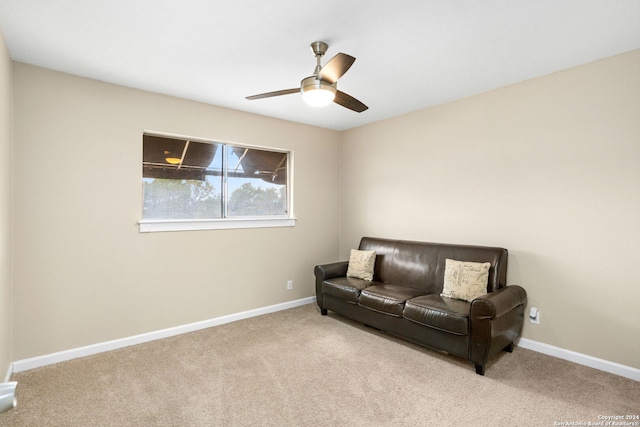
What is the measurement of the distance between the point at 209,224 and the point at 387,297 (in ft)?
6.86

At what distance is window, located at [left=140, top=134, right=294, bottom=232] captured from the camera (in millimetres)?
3471

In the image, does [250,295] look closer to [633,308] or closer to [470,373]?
[470,373]

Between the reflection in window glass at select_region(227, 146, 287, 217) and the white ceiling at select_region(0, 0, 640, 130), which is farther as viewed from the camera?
the reflection in window glass at select_region(227, 146, 287, 217)

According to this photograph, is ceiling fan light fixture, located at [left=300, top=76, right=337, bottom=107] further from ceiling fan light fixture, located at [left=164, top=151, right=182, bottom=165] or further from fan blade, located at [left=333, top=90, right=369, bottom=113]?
ceiling fan light fixture, located at [left=164, top=151, right=182, bottom=165]

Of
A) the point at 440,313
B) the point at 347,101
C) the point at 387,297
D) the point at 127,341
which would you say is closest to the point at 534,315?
the point at 440,313

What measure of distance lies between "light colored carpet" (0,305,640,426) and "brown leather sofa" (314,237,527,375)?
224mm

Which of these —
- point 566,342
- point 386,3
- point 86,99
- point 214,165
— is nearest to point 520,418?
point 566,342

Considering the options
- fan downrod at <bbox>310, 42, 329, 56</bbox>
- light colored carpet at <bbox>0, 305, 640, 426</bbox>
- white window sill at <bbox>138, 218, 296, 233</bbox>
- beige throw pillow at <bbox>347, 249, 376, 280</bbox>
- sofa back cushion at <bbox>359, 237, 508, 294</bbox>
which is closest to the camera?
light colored carpet at <bbox>0, 305, 640, 426</bbox>

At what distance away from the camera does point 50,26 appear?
218cm

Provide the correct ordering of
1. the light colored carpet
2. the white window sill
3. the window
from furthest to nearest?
the window, the white window sill, the light colored carpet

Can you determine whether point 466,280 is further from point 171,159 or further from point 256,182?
point 171,159

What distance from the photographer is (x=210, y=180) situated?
12.7ft

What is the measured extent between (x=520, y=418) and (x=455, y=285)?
122 centimetres

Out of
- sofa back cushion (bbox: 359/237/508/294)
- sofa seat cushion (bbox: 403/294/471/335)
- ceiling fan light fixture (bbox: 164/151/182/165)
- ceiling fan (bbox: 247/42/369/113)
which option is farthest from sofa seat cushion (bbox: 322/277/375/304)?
ceiling fan light fixture (bbox: 164/151/182/165)
